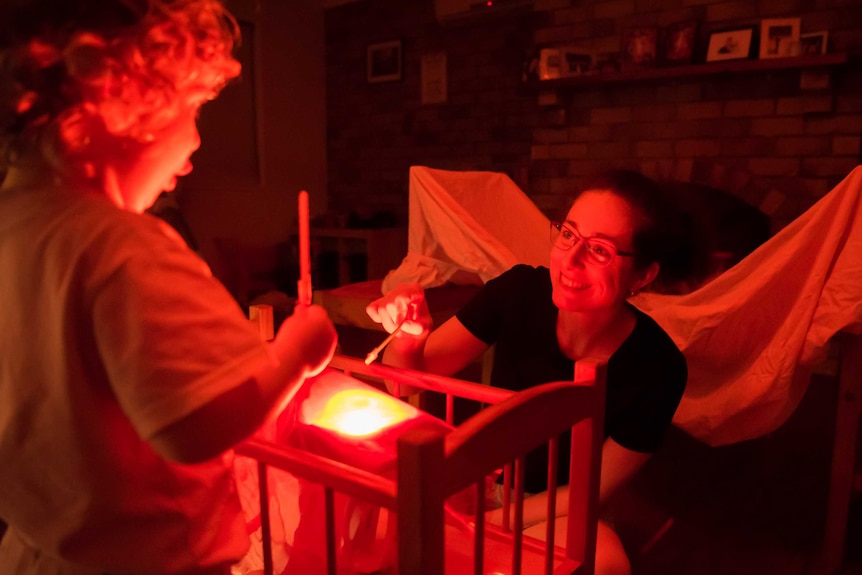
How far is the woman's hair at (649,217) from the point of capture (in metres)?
1.12

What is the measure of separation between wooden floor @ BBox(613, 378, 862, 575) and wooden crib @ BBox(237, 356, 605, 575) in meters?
0.80

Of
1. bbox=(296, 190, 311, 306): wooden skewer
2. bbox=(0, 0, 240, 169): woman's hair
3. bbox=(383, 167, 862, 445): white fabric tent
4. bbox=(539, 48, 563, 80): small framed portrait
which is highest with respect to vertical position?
bbox=(539, 48, 563, 80): small framed portrait

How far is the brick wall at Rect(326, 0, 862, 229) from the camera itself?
275 centimetres

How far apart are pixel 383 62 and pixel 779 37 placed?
93.8 inches

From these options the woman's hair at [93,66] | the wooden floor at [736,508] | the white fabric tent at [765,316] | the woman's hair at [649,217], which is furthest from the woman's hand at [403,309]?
the wooden floor at [736,508]

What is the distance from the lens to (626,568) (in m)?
1.01

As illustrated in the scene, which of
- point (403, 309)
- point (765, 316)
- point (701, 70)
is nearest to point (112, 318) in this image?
point (403, 309)

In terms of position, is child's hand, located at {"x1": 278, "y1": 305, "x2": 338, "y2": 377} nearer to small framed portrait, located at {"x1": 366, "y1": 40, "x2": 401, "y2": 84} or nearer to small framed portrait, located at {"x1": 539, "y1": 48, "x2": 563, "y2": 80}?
small framed portrait, located at {"x1": 539, "y1": 48, "x2": 563, "y2": 80}

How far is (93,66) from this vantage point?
0.50 metres

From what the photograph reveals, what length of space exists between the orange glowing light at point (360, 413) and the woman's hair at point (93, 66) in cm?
37

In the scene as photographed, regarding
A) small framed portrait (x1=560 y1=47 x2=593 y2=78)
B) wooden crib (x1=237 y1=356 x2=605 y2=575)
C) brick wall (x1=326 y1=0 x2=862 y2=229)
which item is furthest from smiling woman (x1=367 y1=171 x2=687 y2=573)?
small framed portrait (x1=560 y1=47 x2=593 y2=78)

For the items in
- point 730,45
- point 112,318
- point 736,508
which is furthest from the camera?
point 730,45

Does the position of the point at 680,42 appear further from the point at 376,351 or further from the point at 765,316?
the point at 376,351

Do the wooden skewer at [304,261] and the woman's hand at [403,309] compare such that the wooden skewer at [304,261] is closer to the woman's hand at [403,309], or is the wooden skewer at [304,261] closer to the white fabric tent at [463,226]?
the woman's hand at [403,309]
